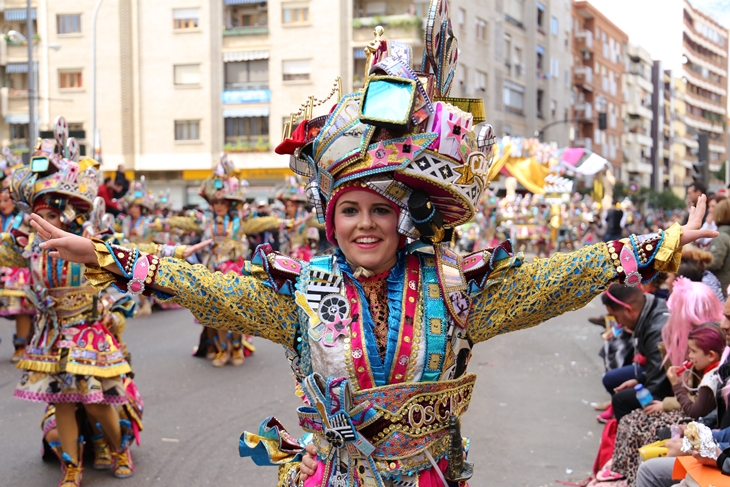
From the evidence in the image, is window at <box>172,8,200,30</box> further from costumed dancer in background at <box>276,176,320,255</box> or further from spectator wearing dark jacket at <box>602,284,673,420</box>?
spectator wearing dark jacket at <box>602,284,673,420</box>

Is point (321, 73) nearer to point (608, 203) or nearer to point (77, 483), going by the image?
point (608, 203)

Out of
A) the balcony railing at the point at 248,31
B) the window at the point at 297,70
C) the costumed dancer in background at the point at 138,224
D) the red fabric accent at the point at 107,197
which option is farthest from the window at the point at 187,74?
the red fabric accent at the point at 107,197

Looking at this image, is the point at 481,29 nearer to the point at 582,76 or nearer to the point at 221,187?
the point at 582,76

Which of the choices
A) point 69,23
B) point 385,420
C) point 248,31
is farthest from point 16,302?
point 69,23

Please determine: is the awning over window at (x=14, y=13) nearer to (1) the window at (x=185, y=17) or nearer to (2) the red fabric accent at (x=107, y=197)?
(1) the window at (x=185, y=17)

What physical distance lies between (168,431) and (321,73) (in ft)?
107

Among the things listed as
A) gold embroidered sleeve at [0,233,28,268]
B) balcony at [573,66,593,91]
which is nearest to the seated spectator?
gold embroidered sleeve at [0,233,28,268]

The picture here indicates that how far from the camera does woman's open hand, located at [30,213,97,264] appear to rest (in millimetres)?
2734

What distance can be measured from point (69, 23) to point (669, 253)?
1663 inches

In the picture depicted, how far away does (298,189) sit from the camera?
16469 millimetres

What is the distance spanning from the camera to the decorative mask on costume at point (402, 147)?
2719 mm

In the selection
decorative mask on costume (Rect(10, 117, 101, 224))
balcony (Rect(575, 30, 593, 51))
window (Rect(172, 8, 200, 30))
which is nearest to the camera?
decorative mask on costume (Rect(10, 117, 101, 224))

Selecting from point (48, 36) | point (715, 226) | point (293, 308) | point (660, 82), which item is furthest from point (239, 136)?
point (660, 82)

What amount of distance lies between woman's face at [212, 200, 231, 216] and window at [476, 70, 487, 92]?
33458 millimetres
